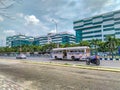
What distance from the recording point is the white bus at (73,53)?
34950mm

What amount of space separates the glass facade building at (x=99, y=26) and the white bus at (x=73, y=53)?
79271 mm

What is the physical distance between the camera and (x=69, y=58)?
126 feet

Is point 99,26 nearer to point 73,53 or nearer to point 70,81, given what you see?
point 73,53

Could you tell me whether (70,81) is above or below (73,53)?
below

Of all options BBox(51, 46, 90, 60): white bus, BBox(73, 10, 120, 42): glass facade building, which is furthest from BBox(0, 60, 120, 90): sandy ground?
BBox(73, 10, 120, 42): glass facade building

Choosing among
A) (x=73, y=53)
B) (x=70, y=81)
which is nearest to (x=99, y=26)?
(x=73, y=53)

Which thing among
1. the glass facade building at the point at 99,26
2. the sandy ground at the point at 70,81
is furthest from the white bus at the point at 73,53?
the glass facade building at the point at 99,26

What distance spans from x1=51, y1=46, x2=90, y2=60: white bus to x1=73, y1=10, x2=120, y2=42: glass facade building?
79.3 meters

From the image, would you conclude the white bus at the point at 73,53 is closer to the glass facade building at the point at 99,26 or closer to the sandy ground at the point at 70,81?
the sandy ground at the point at 70,81

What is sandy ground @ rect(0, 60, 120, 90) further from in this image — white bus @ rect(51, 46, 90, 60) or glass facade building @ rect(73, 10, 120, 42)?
glass facade building @ rect(73, 10, 120, 42)

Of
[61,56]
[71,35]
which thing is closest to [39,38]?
[71,35]

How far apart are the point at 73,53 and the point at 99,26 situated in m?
90.6

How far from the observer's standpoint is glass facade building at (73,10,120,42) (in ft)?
368

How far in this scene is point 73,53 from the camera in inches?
1469
